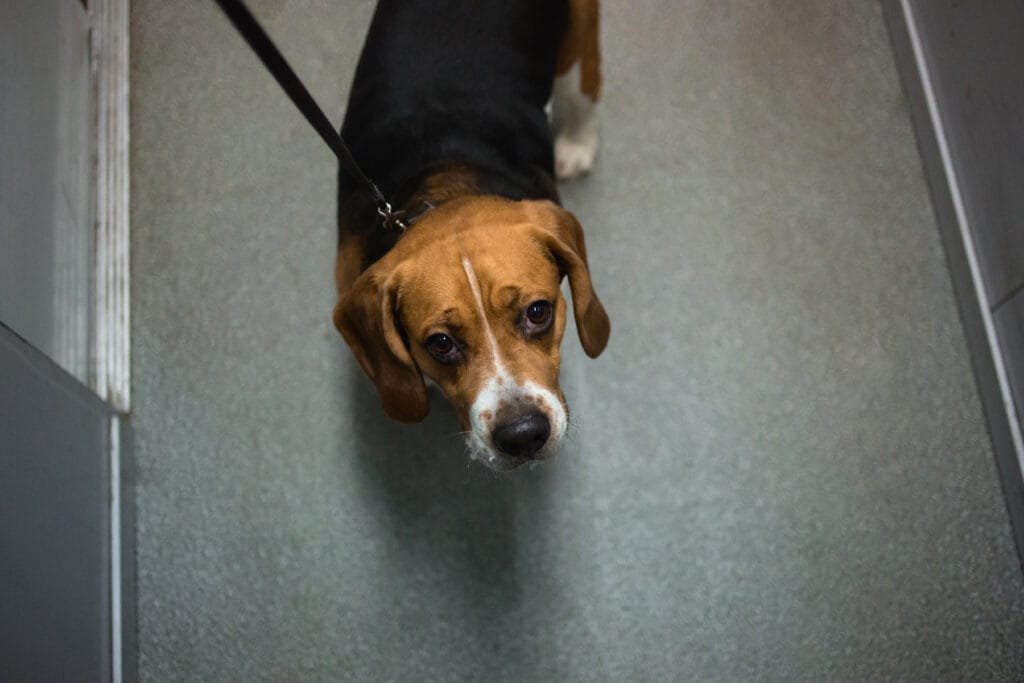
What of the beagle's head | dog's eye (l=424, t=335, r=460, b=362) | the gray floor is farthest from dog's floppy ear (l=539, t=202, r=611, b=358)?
the gray floor

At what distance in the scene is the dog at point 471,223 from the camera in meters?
1.90

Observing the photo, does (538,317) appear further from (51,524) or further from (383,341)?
(51,524)

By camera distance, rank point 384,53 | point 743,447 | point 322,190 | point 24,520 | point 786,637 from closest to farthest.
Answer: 1. point 24,520
2. point 384,53
3. point 786,637
4. point 743,447
5. point 322,190

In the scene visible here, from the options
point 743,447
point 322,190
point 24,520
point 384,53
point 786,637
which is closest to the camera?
point 24,520

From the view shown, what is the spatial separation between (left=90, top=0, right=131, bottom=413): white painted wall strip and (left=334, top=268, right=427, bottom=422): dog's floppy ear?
110cm

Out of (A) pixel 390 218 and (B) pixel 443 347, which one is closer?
(B) pixel 443 347

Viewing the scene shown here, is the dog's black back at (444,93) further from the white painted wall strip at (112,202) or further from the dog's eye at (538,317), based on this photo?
the white painted wall strip at (112,202)

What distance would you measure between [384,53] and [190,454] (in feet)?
4.58

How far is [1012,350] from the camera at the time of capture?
8.57 feet

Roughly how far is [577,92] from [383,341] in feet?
4.08

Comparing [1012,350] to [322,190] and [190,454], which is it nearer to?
[322,190]

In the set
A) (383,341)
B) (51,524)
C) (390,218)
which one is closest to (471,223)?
(390,218)

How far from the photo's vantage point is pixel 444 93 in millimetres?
2326

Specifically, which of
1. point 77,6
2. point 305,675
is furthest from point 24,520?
point 77,6
